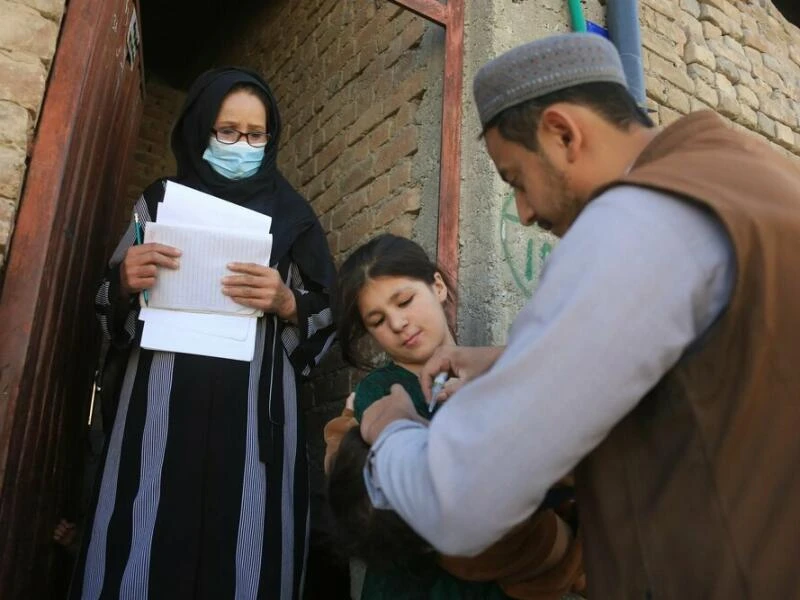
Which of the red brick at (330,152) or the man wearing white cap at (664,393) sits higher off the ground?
the red brick at (330,152)

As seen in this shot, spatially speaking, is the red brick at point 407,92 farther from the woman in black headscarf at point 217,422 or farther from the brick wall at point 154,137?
the brick wall at point 154,137

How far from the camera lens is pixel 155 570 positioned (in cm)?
163

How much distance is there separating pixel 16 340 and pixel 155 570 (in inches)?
25.2

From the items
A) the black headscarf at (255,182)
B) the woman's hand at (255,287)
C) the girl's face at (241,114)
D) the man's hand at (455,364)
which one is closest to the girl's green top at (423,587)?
the man's hand at (455,364)

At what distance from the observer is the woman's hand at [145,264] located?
179 cm

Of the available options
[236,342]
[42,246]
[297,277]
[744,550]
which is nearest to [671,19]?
[297,277]

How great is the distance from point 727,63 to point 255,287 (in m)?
2.56

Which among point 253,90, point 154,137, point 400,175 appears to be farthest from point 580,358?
point 154,137

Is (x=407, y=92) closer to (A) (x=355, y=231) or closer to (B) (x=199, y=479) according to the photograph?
(A) (x=355, y=231)

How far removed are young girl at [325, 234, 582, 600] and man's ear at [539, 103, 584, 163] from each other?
53cm

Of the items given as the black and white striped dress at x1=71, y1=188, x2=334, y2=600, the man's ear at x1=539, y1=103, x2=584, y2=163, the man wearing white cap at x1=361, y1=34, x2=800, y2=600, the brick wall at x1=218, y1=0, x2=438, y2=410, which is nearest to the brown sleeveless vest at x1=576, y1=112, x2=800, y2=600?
the man wearing white cap at x1=361, y1=34, x2=800, y2=600

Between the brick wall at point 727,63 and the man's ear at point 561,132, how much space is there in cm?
206

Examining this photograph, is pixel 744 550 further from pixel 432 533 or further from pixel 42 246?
pixel 42 246

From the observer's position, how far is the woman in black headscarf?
1668 mm
